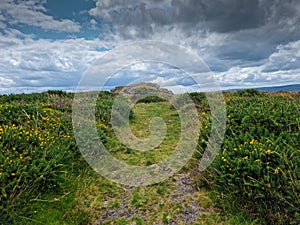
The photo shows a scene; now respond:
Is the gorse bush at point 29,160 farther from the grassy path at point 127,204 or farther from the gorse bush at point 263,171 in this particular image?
the gorse bush at point 263,171

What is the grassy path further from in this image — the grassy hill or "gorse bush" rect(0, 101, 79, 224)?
"gorse bush" rect(0, 101, 79, 224)

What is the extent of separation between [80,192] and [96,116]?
5.65 metres

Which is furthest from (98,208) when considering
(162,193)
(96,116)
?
(96,116)

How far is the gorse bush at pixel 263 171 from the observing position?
465cm

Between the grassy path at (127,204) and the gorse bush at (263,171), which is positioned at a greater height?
the gorse bush at (263,171)

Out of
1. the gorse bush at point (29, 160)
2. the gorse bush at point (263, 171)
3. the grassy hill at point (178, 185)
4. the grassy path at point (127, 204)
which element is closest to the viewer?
the gorse bush at point (263, 171)

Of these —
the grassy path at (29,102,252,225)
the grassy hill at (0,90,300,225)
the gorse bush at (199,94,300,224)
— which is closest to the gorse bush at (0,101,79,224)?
the grassy hill at (0,90,300,225)

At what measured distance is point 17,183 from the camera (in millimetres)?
5020

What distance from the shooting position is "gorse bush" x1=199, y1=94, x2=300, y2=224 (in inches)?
183

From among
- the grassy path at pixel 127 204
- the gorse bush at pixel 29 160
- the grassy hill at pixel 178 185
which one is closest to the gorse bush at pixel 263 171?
the grassy hill at pixel 178 185

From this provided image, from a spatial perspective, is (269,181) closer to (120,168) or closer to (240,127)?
(240,127)

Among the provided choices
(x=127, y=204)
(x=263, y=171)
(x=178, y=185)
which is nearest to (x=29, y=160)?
(x=127, y=204)

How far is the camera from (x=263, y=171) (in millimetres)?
4996

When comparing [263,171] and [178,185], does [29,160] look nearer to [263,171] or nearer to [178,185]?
[178,185]
